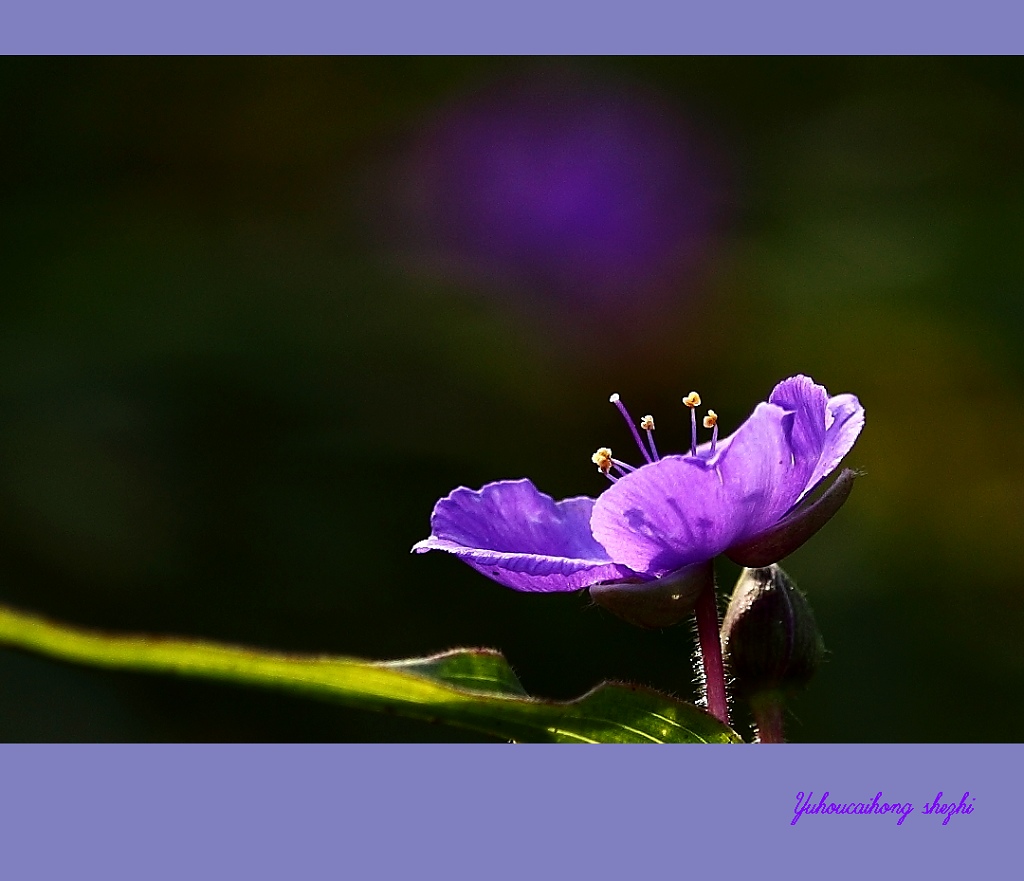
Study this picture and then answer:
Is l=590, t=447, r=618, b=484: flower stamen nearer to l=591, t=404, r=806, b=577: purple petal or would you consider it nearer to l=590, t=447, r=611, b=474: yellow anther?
l=590, t=447, r=611, b=474: yellow anther

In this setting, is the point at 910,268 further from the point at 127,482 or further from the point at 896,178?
the point at 127,482

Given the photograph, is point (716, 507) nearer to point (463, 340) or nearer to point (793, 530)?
point (793, 530)

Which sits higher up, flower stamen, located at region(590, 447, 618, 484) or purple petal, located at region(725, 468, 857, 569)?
flower stamen, located at region(590, 447, 618, 484)

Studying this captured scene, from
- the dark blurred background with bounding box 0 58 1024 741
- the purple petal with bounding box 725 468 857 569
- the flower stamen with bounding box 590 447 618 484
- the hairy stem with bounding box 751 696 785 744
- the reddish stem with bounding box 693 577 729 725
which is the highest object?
the dark blurred background with bounding box 0 58 1024 741

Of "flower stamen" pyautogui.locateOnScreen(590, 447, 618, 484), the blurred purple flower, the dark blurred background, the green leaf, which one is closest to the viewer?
the green leaf

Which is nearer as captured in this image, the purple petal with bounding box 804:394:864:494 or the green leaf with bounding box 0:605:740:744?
the green leaf with bounding box 0:605:740:744

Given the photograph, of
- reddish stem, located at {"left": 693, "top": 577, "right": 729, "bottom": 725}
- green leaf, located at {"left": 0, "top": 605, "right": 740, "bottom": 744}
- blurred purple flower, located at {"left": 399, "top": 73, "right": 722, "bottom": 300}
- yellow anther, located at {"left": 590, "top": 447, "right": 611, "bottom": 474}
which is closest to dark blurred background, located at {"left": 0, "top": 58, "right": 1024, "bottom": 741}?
blurred purple flower, located at {"left": 399, "top": 73, "right": 722, "bottom": 300}

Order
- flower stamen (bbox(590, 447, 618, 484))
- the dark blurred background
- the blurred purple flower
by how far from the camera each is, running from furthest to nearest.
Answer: the blurred purple flower, the dark blurred background, flower stamen (bbox(590, 447, 618, 484))
